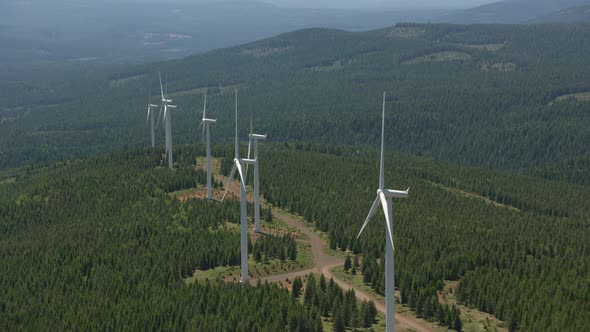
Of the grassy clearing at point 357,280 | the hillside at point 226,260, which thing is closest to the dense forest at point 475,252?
the hillside at point 226,260

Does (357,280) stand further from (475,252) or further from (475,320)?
(475,320)

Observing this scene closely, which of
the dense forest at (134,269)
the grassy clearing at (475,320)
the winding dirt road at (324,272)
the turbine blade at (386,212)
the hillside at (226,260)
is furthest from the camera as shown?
the hillside at (226,260)

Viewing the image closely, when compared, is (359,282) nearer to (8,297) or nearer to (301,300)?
(301,300)

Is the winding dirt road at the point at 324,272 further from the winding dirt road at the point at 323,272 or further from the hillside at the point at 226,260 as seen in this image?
the hillside at the point at 226,260

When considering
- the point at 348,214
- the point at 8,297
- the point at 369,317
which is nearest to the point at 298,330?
the point at 369,317

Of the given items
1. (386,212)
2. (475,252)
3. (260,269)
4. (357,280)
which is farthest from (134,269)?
(386,212)

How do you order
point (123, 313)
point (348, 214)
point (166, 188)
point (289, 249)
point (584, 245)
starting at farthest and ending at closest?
point (166, 188), point (348, 214), point (584, 245), point (289, 249), point (123, 313)

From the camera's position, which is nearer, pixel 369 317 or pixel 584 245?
pixel 369 317

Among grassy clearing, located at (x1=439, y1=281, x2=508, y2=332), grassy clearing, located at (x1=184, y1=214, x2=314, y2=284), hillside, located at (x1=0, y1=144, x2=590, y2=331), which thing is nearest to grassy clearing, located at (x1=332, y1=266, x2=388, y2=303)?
hillside, located at (x1=0, y1=144, x2=590, y2=331)

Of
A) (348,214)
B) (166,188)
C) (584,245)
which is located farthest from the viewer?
(166,188)
